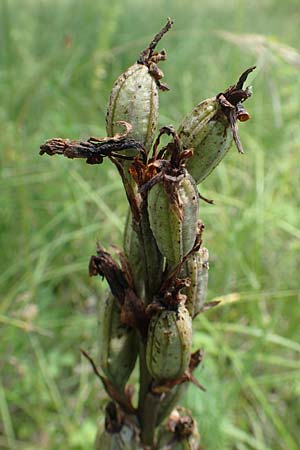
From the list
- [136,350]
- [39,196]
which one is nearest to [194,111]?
[136,350]


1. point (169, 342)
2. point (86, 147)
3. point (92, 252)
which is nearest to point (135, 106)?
point (86, 147)

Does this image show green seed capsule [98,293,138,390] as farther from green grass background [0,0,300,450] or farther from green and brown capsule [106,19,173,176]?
green grass background [0,0,300,450]

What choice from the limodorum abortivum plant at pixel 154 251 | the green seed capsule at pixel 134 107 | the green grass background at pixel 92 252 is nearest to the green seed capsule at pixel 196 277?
the limodorum abortivum plant at pixel 154 251

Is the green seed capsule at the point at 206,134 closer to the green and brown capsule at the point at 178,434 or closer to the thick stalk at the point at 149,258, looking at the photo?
the thick stalk at the point at 149,258

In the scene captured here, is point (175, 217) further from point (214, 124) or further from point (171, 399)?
point (171, 399)

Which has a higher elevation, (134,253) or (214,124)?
(214,124)

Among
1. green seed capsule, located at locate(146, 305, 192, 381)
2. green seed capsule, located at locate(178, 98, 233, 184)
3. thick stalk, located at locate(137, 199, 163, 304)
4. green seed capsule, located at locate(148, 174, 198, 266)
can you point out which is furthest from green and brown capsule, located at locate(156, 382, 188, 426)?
green seed capsule, located at locate(178, 98, 233, 184)
